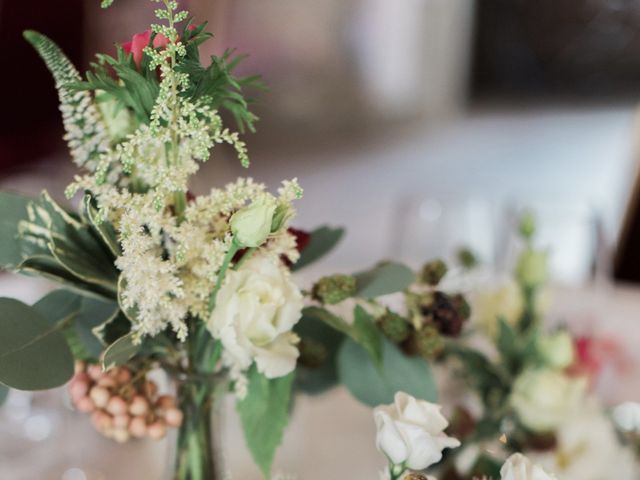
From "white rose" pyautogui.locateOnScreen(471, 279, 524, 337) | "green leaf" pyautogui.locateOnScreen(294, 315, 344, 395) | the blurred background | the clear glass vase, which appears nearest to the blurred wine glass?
"white rose" pyautogui.locateOnScreen(471, 279, 524, 337)

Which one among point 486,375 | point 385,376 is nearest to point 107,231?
point 385,376

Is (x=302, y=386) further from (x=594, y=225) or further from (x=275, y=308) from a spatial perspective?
(x=594, y=225)

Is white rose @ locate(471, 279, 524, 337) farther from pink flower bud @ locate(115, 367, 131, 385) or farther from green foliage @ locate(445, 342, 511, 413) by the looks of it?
pink flower bud @ locate(115, 367, 131, 385)

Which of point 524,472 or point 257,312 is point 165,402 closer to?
point 257,312

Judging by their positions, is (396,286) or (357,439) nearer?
(396,286)

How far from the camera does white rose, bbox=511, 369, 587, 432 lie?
0.82 m

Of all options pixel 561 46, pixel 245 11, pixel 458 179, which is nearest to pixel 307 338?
pixel 458 179

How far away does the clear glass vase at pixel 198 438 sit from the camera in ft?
2.09

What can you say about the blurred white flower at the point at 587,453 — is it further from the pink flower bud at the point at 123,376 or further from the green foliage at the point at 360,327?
the pink flower bud at the point at 123,376

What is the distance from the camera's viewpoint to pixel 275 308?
0.55 meters

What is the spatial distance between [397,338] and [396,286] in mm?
73

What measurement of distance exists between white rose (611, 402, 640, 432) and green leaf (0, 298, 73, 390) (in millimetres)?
657

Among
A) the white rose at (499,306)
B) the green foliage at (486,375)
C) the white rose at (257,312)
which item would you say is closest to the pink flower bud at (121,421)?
the white rose at (257,312)

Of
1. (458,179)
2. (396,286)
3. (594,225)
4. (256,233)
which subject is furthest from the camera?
(458,179)
